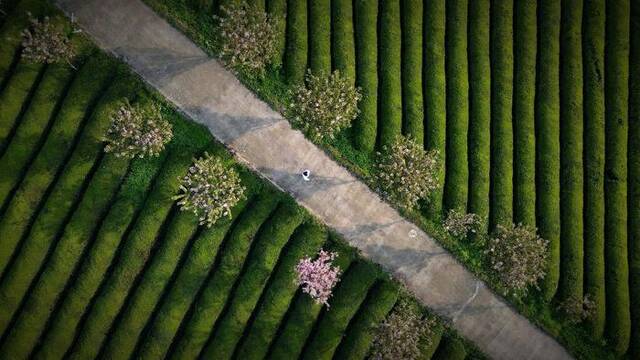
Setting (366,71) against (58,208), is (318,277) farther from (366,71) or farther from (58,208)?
(58,208)

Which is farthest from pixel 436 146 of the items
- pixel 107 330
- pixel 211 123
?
pixel 107 330

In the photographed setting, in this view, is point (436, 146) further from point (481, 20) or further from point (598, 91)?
point (598, 91)

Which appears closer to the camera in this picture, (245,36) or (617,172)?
(245,36)

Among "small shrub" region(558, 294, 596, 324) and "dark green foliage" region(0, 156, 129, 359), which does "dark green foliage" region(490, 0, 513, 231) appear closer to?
"small shrub" region(558, 294, 596, 324)

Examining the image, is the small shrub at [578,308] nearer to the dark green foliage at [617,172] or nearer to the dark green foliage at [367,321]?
the dark green foliage at [617,172]

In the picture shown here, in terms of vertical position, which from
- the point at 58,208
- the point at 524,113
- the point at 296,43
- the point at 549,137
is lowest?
the point at 58,208

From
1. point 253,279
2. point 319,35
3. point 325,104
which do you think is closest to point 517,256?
point 325,104

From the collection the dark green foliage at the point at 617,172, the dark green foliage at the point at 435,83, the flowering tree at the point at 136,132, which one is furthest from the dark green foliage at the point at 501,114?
the flowering tree at the point at 136,132
